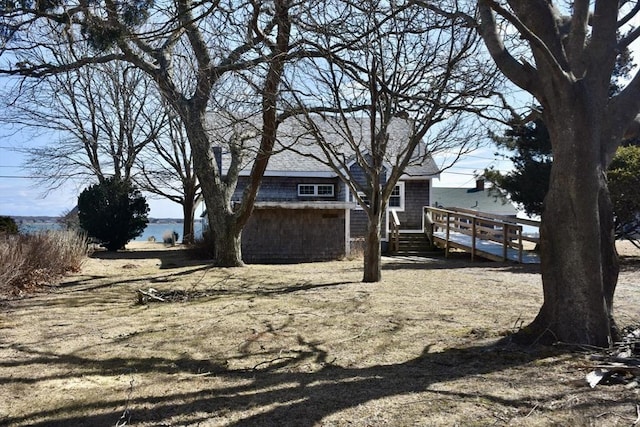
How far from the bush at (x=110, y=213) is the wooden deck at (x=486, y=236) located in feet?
41.4

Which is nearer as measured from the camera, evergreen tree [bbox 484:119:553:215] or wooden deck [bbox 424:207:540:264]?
wooden deck [bbox 424:207:540:264]

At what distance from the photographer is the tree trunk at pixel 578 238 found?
4.66 m

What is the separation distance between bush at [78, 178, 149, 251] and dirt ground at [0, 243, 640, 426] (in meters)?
12.6

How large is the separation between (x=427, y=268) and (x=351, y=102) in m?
5.21

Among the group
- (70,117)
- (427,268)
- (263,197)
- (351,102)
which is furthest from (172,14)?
(70,117)

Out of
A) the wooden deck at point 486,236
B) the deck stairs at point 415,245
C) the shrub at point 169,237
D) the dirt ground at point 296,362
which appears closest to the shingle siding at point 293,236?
the deck stairs at point 415,245

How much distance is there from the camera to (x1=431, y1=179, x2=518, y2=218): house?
31562mm

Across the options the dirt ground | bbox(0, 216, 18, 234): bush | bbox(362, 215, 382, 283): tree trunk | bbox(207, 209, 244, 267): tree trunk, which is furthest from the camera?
bbox(0, 216, 18, 234): bush

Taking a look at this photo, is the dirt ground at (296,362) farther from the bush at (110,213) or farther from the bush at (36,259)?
the bush at (110,213)

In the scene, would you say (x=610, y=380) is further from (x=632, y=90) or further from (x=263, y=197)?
(x=263, y=197)

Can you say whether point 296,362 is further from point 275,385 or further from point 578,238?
point 578,238

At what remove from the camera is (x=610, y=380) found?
3.84m

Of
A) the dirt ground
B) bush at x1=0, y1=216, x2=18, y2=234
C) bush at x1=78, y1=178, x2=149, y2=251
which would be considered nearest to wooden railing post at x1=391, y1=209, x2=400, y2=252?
the dirt ground

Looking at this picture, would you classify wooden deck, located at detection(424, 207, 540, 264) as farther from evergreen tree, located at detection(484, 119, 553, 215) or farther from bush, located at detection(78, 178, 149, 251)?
bush, located at detection(78, 178, 149, 251)
